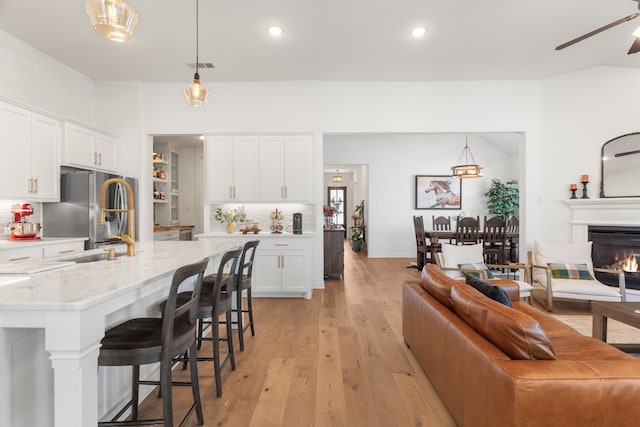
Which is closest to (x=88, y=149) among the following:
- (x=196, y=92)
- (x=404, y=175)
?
(x=196, y=92)

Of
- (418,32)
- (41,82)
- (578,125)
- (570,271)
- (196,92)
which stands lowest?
(570,271)

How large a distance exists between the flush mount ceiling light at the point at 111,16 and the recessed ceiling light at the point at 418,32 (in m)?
2.95

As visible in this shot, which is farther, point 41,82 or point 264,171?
point 264,171

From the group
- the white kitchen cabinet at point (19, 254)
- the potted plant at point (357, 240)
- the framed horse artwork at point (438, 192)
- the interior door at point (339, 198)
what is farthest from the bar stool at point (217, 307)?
the interior door at point (339, 198)

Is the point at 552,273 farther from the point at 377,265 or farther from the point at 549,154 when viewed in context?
the point at 377,265

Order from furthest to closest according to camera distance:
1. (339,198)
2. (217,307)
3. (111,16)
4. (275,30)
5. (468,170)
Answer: (339,198)
(468,170)
(275,30)
(217,307)
(111,16)

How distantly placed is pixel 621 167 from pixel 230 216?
A: 574cm

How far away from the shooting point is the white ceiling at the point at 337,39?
3.43 meters

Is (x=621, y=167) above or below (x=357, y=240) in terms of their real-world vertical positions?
above

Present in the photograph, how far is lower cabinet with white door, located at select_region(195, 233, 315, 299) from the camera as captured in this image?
4.85 meters

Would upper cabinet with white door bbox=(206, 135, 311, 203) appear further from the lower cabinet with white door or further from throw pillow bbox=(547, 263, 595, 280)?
throw pillow bbox=(547, 263, 595, 280)

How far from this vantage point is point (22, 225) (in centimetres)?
367

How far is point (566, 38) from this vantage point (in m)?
4.07

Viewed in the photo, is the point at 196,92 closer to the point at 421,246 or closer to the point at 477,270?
the point at 477,270
